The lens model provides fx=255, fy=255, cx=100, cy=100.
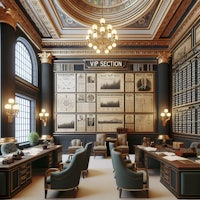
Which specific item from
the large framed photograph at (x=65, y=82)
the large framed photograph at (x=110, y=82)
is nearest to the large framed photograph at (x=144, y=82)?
the large framed photograph at (x=110, y=82)

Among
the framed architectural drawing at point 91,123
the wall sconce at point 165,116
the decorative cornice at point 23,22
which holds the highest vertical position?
the decorative cornice at point 23,22

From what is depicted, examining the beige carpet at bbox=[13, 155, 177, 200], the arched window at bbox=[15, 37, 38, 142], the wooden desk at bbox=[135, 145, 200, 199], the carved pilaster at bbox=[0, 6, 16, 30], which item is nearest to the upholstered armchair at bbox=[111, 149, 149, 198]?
the beige carpet at bbox=[13, 155, 177, 200]

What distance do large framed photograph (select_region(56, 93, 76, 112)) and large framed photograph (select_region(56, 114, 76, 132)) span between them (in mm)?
307

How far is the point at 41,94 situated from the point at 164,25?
662 cm

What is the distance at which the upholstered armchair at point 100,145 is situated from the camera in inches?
448

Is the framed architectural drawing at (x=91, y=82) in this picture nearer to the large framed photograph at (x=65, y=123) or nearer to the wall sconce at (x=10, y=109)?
the large framed photograph at (x=65, y=123)

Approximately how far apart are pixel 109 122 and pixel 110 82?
2055 millimetres

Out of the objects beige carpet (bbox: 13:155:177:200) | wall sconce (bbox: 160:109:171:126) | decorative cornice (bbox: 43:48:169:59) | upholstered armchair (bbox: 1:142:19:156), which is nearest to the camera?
beige carpet (bbox: 13:155:177:200)

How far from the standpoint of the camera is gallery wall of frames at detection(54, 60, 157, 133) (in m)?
13.1

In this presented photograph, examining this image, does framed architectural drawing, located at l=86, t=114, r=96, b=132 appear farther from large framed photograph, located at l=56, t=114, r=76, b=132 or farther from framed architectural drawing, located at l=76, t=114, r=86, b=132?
large framed photograph, located at l=56, t=114, r=76, b=132

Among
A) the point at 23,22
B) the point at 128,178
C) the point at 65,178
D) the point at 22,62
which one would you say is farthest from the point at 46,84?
the point at 128,178

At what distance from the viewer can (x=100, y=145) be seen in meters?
12.0

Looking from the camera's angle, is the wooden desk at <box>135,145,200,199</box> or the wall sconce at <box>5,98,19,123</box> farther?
the wall sconce at <box>5,98,19,123</box>

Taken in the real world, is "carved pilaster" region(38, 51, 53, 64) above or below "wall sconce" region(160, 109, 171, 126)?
above
